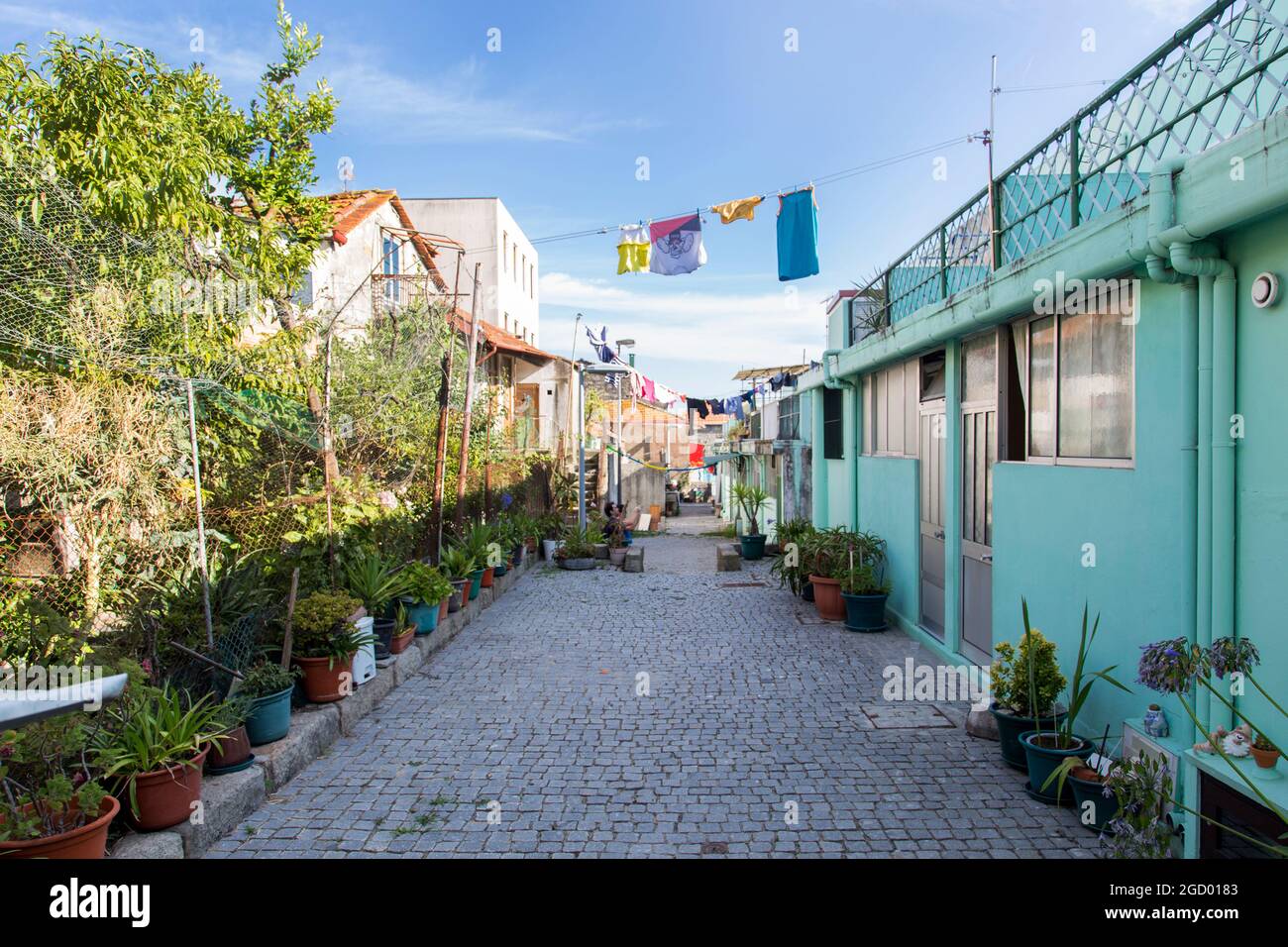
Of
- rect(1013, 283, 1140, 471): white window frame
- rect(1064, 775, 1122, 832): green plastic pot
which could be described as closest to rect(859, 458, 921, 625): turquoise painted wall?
rect(1013, 283, 1140, 471): white window frame

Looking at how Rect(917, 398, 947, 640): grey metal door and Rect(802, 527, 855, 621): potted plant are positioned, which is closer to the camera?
Rect(917, 398, 947, 640): grey metal door

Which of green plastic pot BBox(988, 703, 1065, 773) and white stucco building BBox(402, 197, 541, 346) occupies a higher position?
white stucco building BBox(402, 197, 541, 346)

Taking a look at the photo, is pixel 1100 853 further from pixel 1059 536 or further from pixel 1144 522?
pixel 1059 536

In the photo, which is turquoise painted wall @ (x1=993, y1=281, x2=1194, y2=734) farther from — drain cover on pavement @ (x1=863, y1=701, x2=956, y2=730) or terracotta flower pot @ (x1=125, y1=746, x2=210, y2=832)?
terracotta flower pot @ (x1=125, y1=746, x2=210, y2=832)

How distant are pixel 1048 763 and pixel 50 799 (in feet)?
16.0

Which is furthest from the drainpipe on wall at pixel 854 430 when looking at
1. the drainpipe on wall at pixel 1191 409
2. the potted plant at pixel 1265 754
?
the potted plant at pixel 1265 754

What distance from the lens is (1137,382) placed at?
445 centimetres

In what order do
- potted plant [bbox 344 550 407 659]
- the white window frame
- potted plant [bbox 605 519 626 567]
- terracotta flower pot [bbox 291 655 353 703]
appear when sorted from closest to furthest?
the white window frame < terracotta flower pot [bbox 291 655 353 703] < potted plant [bbox 344 550 407 659] < potted plant [bbox 605 519 626 567]

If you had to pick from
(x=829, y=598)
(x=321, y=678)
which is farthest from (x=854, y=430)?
(x=321, y=678)

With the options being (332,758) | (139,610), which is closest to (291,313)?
(139,610)

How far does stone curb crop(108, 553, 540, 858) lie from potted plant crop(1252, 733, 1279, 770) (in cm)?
473

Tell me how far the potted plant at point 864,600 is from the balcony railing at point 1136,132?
12.0ft

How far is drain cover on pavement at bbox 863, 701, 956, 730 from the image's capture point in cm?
594

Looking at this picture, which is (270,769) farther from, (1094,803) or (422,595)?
(1094,803)
